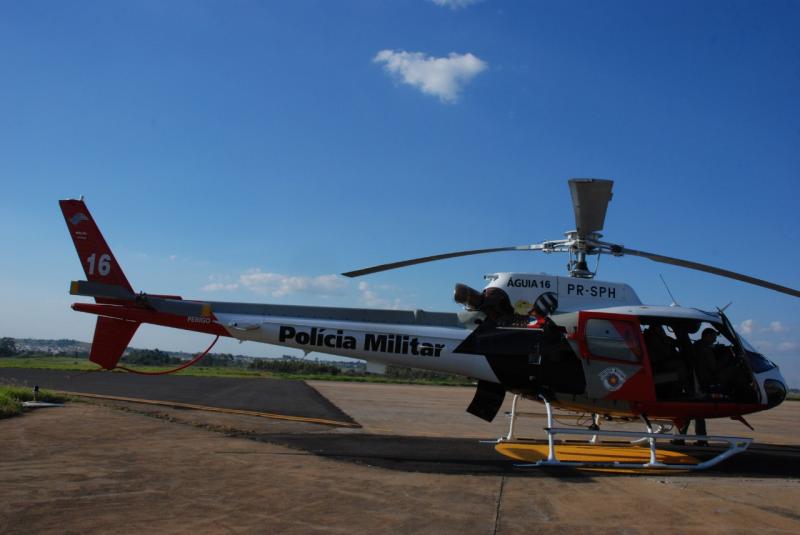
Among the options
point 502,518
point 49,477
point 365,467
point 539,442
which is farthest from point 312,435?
point 502,518

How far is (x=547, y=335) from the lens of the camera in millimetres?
11023

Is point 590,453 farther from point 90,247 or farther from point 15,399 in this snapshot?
point 15,399

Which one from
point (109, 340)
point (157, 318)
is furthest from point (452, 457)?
point (109, 340)

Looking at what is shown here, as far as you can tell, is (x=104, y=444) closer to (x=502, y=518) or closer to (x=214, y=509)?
(x=214, y=509)

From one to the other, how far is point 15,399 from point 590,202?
13710 mm

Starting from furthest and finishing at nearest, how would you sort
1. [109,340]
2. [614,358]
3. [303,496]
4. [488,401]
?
[109,340], [488,401], [614,358], [303,496]

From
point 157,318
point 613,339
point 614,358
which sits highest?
point 613,339

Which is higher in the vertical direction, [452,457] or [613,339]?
[613,339]

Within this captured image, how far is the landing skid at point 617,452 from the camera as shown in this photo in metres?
9.45

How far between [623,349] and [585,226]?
7.45 ft

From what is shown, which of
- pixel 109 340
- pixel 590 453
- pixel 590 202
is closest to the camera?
pixel 590 202

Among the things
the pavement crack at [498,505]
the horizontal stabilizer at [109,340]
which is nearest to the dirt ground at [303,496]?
the pavement crack at [498,505]

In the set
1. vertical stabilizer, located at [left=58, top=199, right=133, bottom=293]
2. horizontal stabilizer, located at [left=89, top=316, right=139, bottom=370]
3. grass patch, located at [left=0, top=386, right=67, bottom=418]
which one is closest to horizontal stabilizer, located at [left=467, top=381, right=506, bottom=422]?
horizontal stabilizer, located at [left=89, top=316, right=139, bottom=370]

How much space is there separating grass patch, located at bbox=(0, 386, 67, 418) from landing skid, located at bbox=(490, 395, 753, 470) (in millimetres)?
10106
